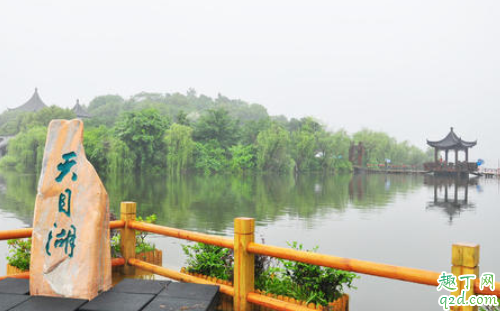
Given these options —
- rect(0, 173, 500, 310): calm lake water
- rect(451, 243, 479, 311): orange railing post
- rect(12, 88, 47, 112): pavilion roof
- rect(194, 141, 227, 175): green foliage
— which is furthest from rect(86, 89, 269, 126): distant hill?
rect(451, 243, 479, 311): orange railing post

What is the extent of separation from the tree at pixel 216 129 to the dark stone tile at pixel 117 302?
31760 mm

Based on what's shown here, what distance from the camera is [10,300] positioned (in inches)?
92.1

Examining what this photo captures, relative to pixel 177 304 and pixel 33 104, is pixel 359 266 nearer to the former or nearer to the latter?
pixel 177 304

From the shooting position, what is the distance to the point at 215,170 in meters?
33.0

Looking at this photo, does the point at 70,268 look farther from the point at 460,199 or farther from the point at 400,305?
the point at 460,199

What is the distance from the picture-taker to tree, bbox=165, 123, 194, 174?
1141 inches

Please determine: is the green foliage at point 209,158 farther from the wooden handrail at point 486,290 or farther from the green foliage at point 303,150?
the wooden handrail at point 486,290

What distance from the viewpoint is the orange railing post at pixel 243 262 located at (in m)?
2.53

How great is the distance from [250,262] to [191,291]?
0.41m

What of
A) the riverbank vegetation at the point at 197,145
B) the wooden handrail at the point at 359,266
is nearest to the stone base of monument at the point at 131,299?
the wooden handrail at the point at 359,266

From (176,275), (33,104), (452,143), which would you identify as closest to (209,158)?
(452,143)

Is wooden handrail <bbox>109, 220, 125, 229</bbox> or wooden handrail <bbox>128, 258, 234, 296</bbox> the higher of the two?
wooden handrail <bbox>109, 220, 125, 229</bbox>

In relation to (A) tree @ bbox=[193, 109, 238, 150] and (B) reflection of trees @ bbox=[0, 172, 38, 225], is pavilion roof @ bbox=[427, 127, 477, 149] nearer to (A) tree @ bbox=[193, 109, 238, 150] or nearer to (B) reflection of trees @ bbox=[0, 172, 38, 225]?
(A) tree @ bbox=[193, 109, 238, 150]

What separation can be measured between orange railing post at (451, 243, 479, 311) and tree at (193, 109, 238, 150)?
3245 cm
